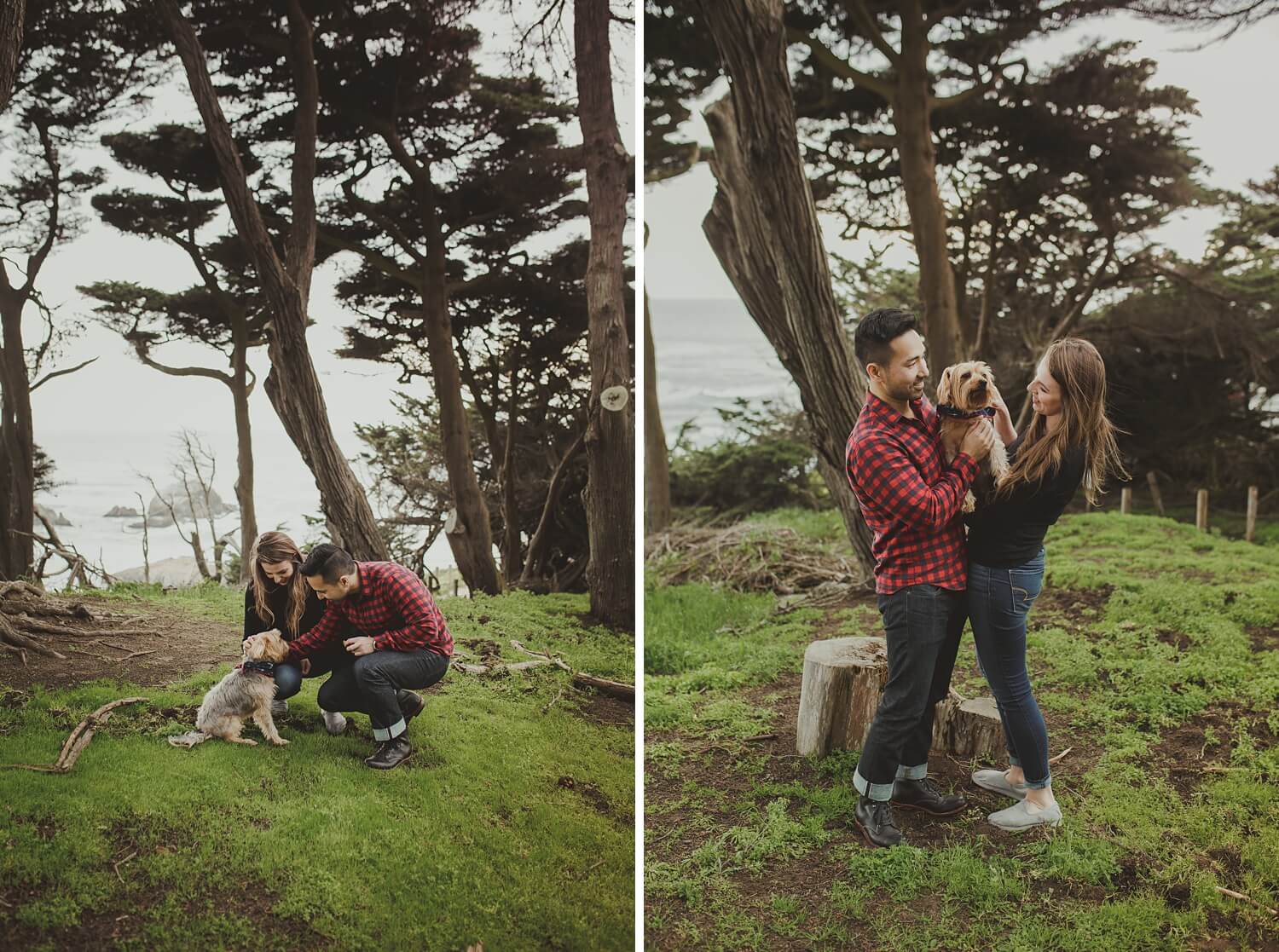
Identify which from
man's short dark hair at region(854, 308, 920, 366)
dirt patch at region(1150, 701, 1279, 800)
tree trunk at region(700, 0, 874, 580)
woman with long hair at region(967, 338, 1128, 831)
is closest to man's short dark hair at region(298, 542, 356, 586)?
man's short dark hair at region(854, 308, 920, 366)

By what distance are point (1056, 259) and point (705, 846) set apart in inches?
205

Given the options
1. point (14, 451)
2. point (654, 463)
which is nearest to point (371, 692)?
point (14, 451)

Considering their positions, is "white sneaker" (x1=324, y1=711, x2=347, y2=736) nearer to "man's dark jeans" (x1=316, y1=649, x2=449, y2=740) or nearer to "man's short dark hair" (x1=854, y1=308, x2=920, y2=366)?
"man's dark jeans" (x1=316, y1=649, x2=449, y2=740)

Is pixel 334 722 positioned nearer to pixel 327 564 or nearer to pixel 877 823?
pixel 327 564

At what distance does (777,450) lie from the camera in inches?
294

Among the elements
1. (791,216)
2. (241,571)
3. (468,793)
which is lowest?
(468,793)

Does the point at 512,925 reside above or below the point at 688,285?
below

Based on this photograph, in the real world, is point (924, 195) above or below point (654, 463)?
above

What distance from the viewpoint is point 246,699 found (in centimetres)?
189

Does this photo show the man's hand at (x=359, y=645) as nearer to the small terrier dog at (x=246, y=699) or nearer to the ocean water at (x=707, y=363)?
the small terrier dog at (x=246, y=699)

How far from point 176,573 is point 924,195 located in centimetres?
460

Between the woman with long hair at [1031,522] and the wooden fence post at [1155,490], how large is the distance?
10.2ft

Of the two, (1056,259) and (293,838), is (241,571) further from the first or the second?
(1056,259)

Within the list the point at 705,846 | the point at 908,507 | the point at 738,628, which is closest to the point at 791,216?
the point at 908,507
